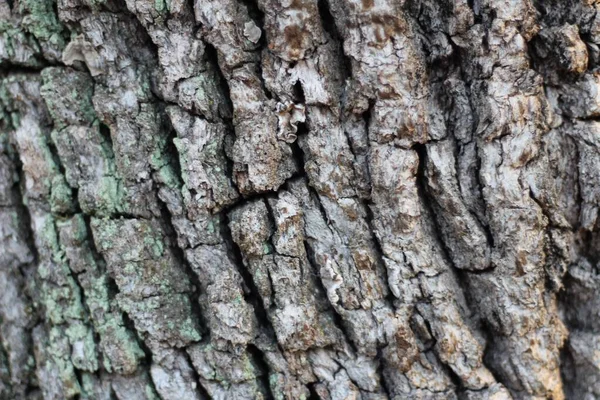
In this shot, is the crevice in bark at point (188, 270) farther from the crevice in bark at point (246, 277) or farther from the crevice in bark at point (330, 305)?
the crevice in bark at point (330, 305)

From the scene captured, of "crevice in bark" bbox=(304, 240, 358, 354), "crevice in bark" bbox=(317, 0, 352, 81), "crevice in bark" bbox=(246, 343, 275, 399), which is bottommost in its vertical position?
"crevice in bark" bbox=(246, 343, 275, 399)

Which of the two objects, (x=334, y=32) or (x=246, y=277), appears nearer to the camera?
(x=334, y=32)

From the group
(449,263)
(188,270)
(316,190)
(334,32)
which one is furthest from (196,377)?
(334,32)

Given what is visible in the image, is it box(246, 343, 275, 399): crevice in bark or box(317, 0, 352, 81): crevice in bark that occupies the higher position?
box(317, 0, 352, 81): crevice in bark

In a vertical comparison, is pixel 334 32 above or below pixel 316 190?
above

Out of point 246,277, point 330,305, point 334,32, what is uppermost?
point 334,32

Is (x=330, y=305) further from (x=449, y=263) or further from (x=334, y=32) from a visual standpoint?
(x=334, y=32)

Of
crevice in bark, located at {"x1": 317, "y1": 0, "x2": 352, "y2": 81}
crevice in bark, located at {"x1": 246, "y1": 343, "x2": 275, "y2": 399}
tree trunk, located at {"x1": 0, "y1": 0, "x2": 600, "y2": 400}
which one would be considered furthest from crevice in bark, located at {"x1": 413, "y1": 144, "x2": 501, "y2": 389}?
crevice in bark, located at {"x1": 246, "y1": 343, "x2": 275, "y2": 399}

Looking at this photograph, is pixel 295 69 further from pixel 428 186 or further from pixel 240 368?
pixel 240 368

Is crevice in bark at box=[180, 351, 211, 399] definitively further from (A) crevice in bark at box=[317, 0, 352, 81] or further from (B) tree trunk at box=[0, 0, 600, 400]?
(A) crevice in bark at box=[317, 0, 352, 81]

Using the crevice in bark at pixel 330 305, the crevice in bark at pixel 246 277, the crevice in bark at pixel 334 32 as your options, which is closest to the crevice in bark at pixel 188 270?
the crevice in bark at pixel 246 277
